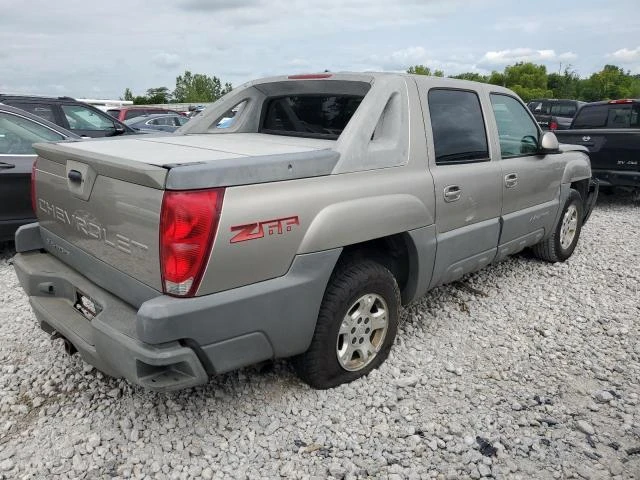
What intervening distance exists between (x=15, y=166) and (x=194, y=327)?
12.6 feet

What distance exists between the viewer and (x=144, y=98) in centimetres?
7144

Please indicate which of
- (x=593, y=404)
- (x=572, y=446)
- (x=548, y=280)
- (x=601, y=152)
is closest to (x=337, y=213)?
(x=572, y=446)

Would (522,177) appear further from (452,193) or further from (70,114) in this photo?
(70,114)

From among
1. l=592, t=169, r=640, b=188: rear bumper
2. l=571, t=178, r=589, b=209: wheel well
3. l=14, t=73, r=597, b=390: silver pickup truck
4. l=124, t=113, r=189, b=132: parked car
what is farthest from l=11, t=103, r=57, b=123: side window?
l=592, t=169, r=640, b=188: rear bumper

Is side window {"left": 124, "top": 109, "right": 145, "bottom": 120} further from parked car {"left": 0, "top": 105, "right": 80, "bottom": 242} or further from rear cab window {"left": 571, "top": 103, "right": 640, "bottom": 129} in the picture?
rear cab window {"left": 571, "top": 103, "right": 640, "bottom": 129}

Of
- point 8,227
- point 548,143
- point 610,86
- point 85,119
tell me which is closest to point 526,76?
point 610,86

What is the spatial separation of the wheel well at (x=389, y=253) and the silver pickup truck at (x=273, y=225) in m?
0.01

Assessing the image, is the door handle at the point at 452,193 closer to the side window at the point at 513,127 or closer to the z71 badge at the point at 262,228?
the side window at the point at 513,127

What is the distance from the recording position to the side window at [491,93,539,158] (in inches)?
162

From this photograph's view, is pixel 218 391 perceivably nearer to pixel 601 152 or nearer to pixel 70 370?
pixel 70 370

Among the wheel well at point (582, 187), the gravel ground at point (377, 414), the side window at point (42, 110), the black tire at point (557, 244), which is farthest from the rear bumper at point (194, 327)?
the side window at point (42, 110)

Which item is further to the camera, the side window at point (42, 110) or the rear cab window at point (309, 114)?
the side window at point (42, 110)

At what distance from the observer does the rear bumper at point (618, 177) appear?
24.4 feet

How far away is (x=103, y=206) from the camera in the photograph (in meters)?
2.47
